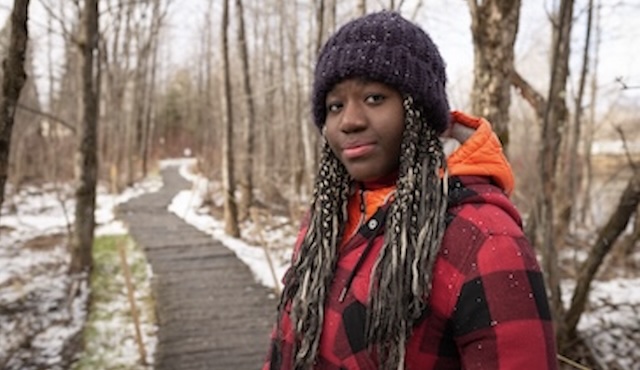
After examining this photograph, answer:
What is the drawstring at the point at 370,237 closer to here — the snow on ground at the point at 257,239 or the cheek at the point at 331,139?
the cheek at the point at 331,139

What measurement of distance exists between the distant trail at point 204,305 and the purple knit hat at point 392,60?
5619mm

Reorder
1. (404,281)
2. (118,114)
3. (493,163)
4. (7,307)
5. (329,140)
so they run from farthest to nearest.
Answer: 1. (118,114)
2. (7,307)
3. (329,140)
4. (493,163)
5. (404,281)

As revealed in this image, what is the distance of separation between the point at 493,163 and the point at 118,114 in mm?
29122

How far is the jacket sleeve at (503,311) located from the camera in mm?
1153

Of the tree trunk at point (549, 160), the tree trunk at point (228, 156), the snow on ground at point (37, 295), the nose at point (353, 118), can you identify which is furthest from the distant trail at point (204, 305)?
the nose at point (353, 118)

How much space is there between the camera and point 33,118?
81.1ft

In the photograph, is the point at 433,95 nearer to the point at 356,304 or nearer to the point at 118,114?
the point at 356,304

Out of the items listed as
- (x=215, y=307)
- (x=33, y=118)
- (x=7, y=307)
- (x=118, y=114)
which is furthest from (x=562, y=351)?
(x=118, y=114)

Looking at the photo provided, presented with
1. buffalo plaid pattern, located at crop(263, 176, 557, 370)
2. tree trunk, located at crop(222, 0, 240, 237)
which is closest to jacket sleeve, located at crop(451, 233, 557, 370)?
buffalo plaid pattern, located at crop(263, 176, 557, 370)

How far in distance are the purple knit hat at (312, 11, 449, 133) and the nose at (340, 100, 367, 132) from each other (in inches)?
2.9

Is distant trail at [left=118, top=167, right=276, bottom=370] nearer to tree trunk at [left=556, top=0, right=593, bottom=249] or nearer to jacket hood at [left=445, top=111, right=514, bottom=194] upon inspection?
jacket hood at [left=445, top=111, right=514, bottom=194]

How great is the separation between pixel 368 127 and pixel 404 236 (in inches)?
11.5

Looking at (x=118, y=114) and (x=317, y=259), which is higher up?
(x=118, y=114)

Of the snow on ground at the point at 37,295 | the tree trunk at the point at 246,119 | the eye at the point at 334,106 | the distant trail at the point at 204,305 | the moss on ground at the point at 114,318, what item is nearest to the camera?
the eye at the point at 334,106
